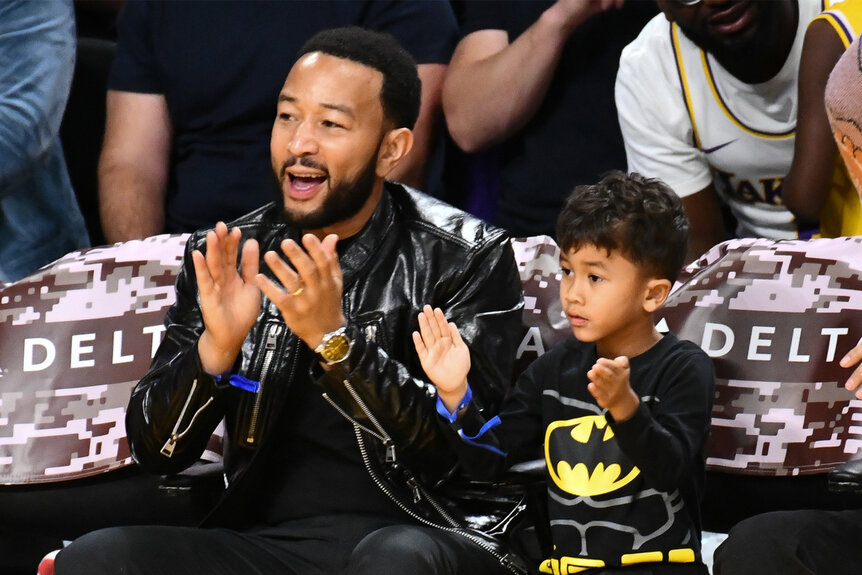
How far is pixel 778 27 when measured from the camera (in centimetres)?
282

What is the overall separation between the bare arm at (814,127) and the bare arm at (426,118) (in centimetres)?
89

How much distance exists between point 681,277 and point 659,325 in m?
0.24

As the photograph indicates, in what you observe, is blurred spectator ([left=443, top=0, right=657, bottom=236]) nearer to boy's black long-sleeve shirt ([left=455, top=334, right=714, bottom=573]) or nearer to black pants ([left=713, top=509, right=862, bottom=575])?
boy's black long-sleeve shirt ([left=455, top=334, right=714, bottom=573])

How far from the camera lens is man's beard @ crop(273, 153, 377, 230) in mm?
2217

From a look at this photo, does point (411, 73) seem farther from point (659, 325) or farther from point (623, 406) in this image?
point (623, 406)

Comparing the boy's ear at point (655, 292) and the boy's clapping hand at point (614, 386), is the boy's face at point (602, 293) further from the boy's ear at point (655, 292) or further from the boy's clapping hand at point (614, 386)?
the boy's clapping hand at point (614, 386)

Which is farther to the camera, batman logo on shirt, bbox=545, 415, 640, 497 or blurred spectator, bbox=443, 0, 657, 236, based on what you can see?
blurred spectator, bbox=443, 0, 657, 236

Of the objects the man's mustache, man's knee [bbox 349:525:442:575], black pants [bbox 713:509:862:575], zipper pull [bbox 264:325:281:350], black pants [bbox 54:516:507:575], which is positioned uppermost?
the man's mustache

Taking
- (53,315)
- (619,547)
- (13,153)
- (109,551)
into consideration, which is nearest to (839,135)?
(619,547)

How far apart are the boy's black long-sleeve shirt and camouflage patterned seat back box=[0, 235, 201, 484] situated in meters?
0.80

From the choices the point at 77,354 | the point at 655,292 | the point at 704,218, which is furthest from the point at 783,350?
the point at 77,354

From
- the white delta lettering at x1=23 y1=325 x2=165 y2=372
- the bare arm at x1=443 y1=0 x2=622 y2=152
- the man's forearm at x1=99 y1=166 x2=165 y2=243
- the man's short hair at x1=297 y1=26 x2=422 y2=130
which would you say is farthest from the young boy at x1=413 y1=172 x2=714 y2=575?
the man's forearm at x1=99 y1=166 x2=165 y2=243

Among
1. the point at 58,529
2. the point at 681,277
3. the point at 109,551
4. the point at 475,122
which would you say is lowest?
the point at 58,529

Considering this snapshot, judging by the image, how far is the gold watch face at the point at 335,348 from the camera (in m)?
1.97
